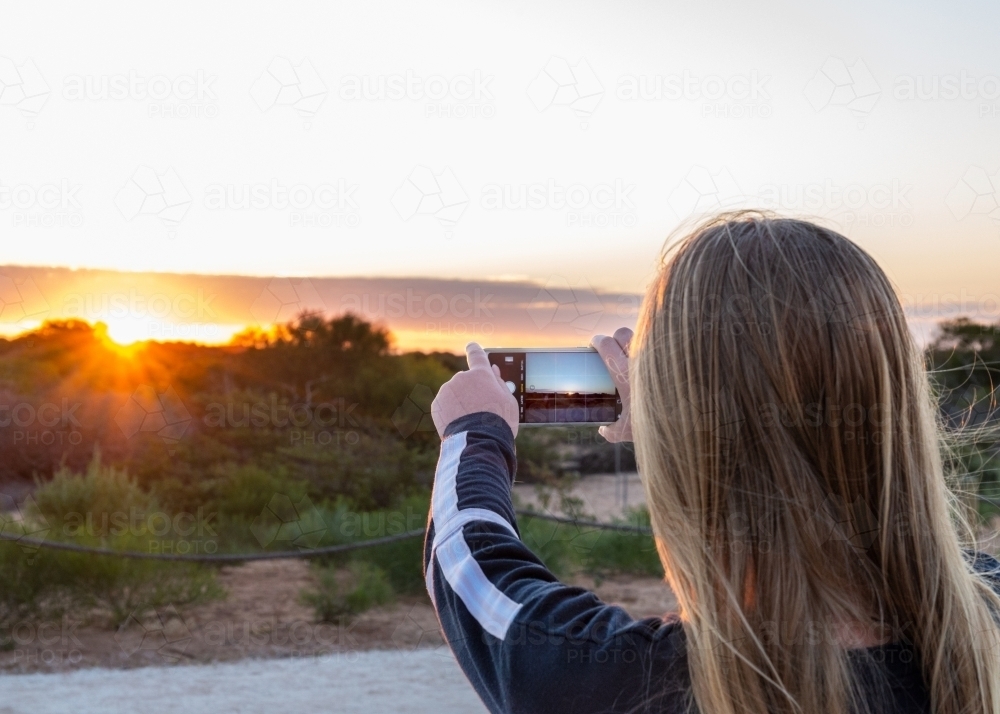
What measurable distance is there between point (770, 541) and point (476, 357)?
0.45 metres

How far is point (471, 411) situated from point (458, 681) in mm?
3584

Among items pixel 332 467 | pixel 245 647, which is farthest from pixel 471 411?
pixel 332 467

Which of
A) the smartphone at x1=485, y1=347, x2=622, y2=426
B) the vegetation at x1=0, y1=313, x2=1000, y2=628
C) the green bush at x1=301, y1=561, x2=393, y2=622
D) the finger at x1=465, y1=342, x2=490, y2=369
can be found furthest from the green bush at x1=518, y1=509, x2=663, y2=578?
the finger at x1=465, y1=342, x2=490, y2=369

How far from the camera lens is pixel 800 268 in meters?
0.82

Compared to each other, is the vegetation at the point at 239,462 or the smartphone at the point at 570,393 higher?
the smartphone at the point at 570,393

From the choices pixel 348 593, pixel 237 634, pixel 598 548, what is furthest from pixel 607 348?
pixel 598 548

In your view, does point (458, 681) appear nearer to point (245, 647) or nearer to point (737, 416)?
point (245, 647)

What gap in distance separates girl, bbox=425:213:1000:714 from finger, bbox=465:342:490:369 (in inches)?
11.2

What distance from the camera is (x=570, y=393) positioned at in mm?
1322

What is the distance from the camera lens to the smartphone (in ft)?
4.33

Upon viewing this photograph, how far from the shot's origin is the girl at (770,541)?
763 millimetres

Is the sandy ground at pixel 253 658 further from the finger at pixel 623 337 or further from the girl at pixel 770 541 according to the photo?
the girl at pixel 770 541

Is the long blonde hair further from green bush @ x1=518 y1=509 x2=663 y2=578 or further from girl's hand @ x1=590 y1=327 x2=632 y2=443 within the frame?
green bush @ x1=518 y1=509 x2=663 y2=578

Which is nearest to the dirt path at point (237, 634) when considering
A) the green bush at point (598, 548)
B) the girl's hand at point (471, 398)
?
the green bush at point (598, 548)
